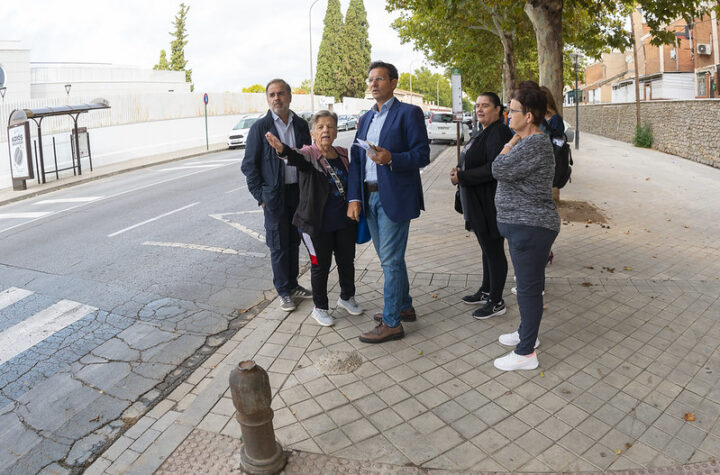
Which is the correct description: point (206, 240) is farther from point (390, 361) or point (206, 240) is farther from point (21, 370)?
point (390, 361)

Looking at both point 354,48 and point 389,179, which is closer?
point 389,179

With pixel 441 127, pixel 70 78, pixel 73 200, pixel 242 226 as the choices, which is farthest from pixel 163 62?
pixel 242 226

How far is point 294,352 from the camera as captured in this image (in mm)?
4246

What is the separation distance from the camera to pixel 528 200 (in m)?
3.67

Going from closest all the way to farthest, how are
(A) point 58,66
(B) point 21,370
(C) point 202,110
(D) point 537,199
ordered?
(D) point 537,199, (B) point 21,370, (C) point 202,110, (A) point 58,66

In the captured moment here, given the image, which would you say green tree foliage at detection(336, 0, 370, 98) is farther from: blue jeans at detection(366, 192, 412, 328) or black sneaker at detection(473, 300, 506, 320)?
blue jeans at detection(366, 192, 412, 328)

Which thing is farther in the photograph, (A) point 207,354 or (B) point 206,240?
(B) point 206,240

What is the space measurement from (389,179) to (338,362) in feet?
4.45

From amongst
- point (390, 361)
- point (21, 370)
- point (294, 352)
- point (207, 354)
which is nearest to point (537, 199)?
point (390, 361)

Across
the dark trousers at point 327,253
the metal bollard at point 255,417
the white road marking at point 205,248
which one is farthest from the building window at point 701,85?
the metal bollard at point 255,417

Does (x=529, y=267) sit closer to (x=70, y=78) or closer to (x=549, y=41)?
(x=549, y=41)

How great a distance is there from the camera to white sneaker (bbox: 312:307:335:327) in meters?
4.71

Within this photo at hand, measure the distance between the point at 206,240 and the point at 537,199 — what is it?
19.0ft

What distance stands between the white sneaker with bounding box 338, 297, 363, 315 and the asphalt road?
1012 millimetres
